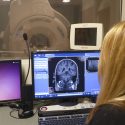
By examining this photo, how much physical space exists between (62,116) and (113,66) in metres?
0.70

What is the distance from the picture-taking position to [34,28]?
221cm

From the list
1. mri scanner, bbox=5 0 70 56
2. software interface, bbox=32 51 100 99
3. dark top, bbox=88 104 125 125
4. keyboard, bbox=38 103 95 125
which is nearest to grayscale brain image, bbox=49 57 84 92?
software interface, bbox=32 51 100 99

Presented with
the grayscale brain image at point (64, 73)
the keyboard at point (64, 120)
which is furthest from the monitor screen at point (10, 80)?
the keyboard at point (64, 120)

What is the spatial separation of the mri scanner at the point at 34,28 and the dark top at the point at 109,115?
3.94 feet

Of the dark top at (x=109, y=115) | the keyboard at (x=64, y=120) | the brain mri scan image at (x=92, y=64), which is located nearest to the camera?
the dark top at (x=109, y=115)

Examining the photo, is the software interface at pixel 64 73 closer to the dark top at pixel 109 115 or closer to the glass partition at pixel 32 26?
the glass partition at pixel 32 26

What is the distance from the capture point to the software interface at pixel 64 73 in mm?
1862

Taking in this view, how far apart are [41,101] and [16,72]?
11.6 inches

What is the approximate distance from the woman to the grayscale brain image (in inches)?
29.0

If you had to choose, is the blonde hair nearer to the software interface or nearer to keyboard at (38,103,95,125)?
keyboard at (38,103,95,125)

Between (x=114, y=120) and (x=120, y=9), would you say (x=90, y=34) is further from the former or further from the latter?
(x=114, y=120)

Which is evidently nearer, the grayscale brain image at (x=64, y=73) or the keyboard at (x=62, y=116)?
the keyboard at (x=62, y=116)

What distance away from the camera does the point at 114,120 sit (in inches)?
39.5

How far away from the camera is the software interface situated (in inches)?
73.3
